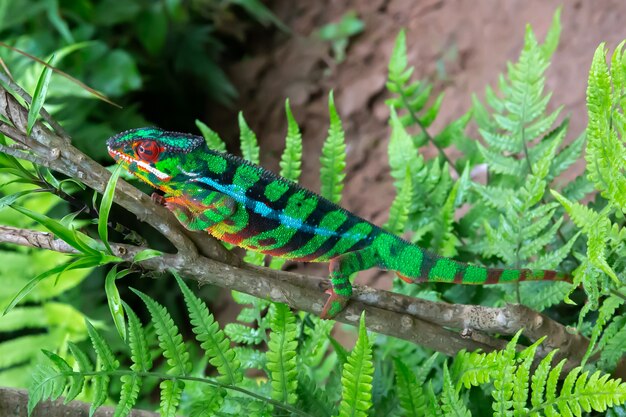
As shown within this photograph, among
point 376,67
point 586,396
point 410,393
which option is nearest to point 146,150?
point 410,393

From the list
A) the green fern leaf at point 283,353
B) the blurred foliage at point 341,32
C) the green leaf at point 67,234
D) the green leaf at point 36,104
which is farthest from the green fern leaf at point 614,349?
the blurred foliage at point 341,32

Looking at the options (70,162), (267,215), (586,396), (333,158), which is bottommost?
(586,396)

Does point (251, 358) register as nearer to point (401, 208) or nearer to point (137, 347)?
point (137, 347)

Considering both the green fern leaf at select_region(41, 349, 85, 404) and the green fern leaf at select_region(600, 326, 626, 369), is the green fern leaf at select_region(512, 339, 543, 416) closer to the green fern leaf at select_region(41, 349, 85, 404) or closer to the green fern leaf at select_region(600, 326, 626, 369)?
the green fern leaf at select_region(600, 326, 626, 369)

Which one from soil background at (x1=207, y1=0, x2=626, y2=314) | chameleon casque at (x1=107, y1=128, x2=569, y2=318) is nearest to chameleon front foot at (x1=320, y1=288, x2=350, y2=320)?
chameleon casque at (x1=107, y1=128, x2=569, y2=318)

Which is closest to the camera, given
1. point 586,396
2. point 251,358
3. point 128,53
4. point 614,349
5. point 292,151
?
point 586,396

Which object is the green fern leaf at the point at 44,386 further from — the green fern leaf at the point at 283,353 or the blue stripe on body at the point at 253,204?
the blue stripe on body at the point at 253,204
